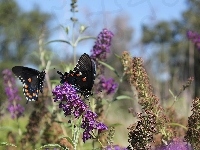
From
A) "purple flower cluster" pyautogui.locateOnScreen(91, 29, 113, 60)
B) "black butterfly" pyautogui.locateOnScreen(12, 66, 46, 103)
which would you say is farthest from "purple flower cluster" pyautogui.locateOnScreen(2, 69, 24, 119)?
"purple flower cluster" pyautogui.locateOnScreen(91, 29, 113, 60)

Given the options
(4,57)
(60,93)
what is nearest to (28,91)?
(60,93)

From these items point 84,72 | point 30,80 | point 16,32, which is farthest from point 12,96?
point 16,32

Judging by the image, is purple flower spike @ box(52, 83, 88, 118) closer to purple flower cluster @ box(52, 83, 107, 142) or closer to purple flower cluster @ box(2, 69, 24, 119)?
purple flower cluster @ box(52, 83, 107, 142)

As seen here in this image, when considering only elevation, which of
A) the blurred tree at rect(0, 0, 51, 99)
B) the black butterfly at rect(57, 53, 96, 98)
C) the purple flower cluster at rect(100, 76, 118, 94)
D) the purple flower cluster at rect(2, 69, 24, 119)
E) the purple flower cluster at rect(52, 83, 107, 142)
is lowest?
the purple flower cluster at rect(52, 83, 107, 142)

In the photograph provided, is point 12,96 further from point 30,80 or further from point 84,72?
point 84,72

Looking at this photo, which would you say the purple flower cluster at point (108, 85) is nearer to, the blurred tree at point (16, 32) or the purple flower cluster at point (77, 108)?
the purple flower cluster at point (77, 108)

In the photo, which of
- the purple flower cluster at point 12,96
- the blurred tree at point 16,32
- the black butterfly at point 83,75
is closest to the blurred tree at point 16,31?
the blurred tree at point 16,32
